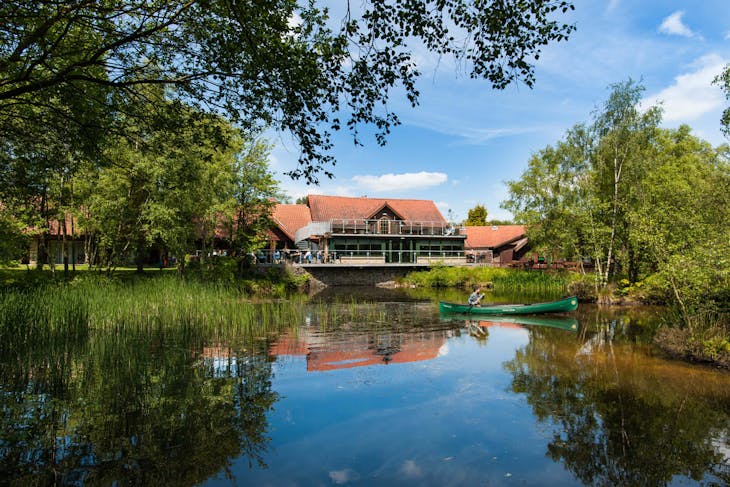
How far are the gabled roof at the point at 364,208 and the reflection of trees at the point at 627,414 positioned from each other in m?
34.9

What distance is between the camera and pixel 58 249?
119 feet

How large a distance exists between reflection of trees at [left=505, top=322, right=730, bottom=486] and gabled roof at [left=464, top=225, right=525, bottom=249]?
135 ft

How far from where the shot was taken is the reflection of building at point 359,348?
10797 millimetres

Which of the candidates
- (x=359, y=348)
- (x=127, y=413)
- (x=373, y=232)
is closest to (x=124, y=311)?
(x=359, y=348)

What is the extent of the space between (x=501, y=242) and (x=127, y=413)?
48.7 m

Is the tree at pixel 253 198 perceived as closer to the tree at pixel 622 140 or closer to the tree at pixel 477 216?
the tree at pixel 622 140

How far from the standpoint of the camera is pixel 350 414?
734 cm

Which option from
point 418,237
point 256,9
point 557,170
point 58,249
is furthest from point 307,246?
Result: point 256,9

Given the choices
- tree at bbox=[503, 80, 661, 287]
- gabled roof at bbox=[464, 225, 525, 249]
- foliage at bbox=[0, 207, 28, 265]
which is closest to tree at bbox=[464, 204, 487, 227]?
gabled roof at bbox=[464, 225, 525, 249]

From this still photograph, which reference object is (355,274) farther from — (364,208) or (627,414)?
(627,414)

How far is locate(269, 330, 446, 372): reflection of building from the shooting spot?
1080 cm

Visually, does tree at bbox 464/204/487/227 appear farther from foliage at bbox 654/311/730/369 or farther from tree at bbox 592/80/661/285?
foliage at bbox 654/311/730/369

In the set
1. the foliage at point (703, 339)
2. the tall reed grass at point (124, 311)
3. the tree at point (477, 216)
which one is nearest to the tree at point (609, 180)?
the foliage at point (703, 339)

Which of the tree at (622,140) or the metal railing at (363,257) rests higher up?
the tree at (622,140)
